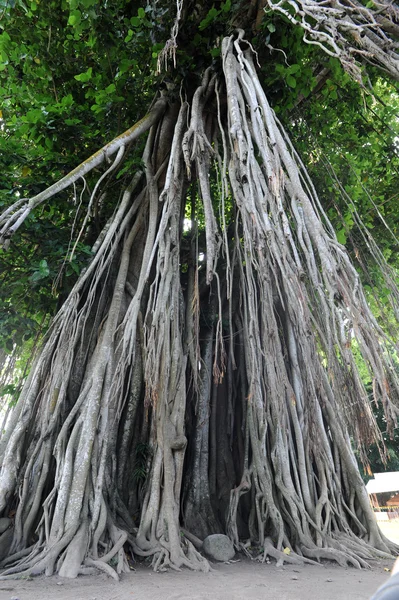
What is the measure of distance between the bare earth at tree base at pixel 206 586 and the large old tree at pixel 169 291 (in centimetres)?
12

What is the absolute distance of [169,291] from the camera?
2.44 metres

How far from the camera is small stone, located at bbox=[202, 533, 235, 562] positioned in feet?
7.72

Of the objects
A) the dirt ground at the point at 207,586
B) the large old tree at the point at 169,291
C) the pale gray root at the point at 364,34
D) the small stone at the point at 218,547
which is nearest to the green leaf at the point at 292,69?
the large old tree at the point at 169,291

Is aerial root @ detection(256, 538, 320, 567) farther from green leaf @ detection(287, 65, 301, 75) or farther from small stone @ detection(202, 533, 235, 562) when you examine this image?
green leaf @ detection(287, 65, 301, 75)

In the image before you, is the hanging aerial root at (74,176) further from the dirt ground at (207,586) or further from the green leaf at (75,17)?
the dirt ground at (207,586)

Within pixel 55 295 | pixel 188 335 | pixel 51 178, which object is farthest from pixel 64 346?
pixel 51 178

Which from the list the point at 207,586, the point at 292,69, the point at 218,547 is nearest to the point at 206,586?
the point at 207,586

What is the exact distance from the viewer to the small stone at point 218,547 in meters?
2.35

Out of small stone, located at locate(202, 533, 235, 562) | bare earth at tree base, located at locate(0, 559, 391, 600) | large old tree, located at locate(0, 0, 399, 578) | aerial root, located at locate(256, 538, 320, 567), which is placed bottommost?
bare earth at tree base, located at locate(0, 559, 391, 600)

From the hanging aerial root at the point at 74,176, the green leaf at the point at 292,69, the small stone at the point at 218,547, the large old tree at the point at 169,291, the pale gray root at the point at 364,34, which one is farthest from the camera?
the green leaf at the point at 292,69

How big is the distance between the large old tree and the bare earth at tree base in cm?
12

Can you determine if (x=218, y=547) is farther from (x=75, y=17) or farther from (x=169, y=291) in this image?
(x=75, y=17)

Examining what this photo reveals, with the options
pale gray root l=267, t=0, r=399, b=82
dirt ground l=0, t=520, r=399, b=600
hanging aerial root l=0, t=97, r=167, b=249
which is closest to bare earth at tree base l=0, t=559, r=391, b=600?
dirt ground l=0, t=520, r=399, b=600

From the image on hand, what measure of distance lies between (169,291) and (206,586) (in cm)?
152
